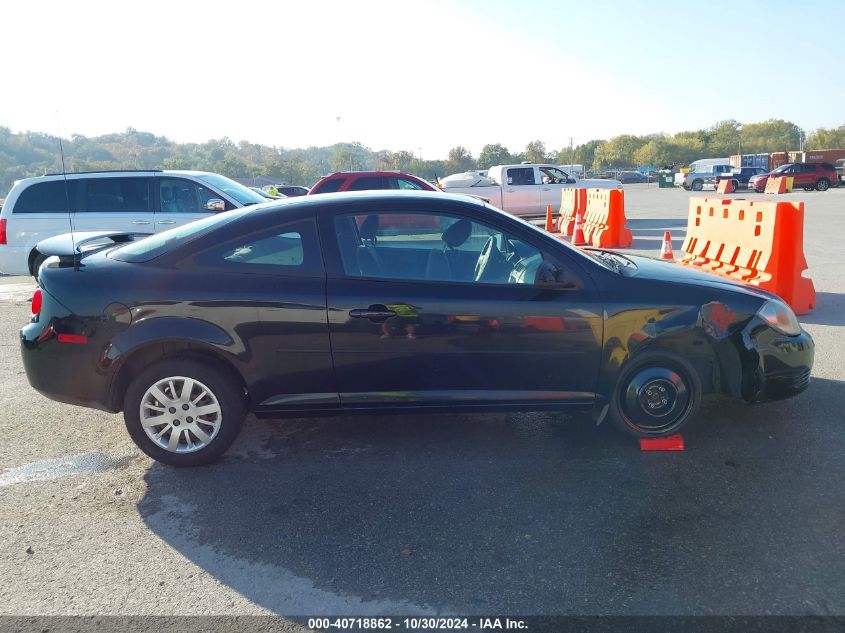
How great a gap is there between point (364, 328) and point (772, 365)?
102 inches

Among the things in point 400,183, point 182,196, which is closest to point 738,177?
point 400,183

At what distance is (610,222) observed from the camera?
1391cm

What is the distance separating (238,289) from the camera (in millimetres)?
3938

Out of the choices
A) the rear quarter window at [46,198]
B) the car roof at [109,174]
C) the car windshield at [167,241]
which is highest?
the car roof at [109,174]

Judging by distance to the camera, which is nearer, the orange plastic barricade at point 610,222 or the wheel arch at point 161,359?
the wheel arch at point 161,359

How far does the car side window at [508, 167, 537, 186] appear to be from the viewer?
1978cm

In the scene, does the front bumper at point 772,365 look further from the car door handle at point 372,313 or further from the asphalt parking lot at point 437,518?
the car door handle at point 372,313

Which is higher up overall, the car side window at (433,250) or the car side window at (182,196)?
the car side window at (182,196)

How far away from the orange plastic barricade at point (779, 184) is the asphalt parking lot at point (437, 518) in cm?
3864

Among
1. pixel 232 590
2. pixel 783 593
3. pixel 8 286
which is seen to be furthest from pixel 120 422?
pixel 8 286

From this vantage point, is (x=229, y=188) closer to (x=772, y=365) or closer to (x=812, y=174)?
(x=772, y=365)

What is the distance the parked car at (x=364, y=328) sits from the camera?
12.9ft

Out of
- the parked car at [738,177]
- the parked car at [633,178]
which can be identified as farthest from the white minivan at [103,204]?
the parked car at [633,178]

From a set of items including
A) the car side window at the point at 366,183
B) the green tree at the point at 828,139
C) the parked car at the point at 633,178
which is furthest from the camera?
the green tree at the point at 828,139
